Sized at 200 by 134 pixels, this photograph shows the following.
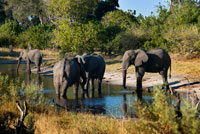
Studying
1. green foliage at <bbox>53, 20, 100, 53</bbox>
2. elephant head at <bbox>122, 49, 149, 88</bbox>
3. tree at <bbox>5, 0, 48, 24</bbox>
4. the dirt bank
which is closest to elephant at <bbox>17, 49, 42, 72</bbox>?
green foliage at <bbox>53, 20, 100, 53</bbox>

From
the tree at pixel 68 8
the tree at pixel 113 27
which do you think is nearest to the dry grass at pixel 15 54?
the tree at pixel 68 8

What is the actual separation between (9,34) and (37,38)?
25.4 feet

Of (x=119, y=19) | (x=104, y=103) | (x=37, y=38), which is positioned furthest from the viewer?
(x=37, y=38)

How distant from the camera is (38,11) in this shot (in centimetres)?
7350

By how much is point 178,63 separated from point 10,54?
29239 mm

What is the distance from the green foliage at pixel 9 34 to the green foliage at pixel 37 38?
1.28m

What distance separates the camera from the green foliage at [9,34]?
55.6 m

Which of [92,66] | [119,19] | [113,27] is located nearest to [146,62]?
[92,66]

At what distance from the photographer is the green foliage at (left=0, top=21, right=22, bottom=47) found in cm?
5558

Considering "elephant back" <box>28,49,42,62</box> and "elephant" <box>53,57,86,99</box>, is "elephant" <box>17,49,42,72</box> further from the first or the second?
"elephant" <box>53,57,86,99</box>

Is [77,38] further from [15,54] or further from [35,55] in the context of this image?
[15,54]

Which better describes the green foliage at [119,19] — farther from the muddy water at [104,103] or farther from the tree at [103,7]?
the muddy water at [104,103]

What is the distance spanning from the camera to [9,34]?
5756cm

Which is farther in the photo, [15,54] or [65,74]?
[15,54]
